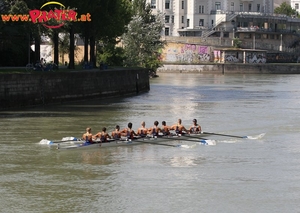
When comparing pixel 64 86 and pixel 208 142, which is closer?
pixel 208 142

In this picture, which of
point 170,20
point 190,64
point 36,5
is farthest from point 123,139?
point 170,20

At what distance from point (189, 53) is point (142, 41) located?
37778mm

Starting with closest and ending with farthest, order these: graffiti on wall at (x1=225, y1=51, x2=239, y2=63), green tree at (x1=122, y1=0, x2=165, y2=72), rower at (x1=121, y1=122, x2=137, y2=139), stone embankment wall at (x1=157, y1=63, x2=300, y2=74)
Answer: rower at (x1=121, y1=122, x2=137, y2=139), green tree at (x1=122, y1=0, x2=165, y2=72), stone embankment wall at (x1=157, y1=63, x2=300, y2=74), graffiti on wall at (x1=225, y1=51, x2=239, y2=63)

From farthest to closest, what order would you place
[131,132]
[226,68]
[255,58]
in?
[255,58] < [226,68] < [131,132]

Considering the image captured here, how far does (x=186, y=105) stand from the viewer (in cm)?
7681

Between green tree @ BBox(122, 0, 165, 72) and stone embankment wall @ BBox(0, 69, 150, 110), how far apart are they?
88.4 ft

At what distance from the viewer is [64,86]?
3007 inches

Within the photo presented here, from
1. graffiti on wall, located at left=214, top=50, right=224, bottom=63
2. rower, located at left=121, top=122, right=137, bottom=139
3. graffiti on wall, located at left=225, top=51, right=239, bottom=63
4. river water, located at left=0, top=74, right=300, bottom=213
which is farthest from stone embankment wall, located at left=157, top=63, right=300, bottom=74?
rower, located at left=121, top=122, right=137, bottom=139

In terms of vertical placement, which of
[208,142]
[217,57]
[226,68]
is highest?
[217,57]

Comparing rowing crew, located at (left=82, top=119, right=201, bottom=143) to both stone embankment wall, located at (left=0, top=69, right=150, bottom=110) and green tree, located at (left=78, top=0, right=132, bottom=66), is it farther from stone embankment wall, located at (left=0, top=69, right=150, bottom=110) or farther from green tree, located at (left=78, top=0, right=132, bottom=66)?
green tree, located at (left=78, top=0, right=132, bottom=66)

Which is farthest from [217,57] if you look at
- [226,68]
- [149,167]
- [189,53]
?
[149,167]

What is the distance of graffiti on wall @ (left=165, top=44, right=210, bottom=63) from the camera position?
161m

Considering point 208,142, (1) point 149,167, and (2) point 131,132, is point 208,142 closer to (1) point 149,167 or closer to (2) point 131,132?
(2) point 131,132

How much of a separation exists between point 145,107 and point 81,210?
40179 millimetres
